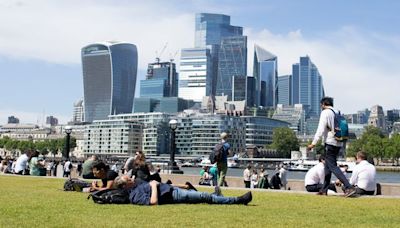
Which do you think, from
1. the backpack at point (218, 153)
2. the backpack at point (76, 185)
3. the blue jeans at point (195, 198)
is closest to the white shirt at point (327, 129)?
the blue jeans at point (195, 198)

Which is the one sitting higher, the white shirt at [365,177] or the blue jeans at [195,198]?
the white shirt at [365,177]

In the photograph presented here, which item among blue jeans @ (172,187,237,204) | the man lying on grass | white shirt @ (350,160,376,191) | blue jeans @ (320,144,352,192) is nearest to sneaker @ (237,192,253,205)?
the man lying on grass

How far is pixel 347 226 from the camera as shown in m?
8.55

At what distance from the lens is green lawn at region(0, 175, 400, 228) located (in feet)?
28.2

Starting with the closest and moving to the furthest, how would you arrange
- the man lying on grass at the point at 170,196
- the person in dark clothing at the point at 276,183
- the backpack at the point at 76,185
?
the man lying on grass at the point at 170,196
the backpack at the point at 76,185
the person in dark clothing at the point at 276,183

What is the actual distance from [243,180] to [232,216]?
17810 mm

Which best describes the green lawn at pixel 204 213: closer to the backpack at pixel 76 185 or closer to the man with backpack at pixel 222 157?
the backpack at pixel 76 185

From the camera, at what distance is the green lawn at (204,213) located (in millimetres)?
8602

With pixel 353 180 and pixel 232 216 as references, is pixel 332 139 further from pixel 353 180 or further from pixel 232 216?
pixel 232 216

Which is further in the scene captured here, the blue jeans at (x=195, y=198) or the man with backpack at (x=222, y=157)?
the man with backpack at (x=222, y=157)

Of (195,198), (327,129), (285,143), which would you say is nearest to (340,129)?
(327,129)

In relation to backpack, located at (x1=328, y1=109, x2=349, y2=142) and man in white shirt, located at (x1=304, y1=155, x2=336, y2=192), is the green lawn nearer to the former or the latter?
backpack, located at (x1=328, y1=109, x2=349, y2=142)

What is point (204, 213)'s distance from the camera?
9773mm

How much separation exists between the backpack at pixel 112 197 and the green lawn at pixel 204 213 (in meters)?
0.21
